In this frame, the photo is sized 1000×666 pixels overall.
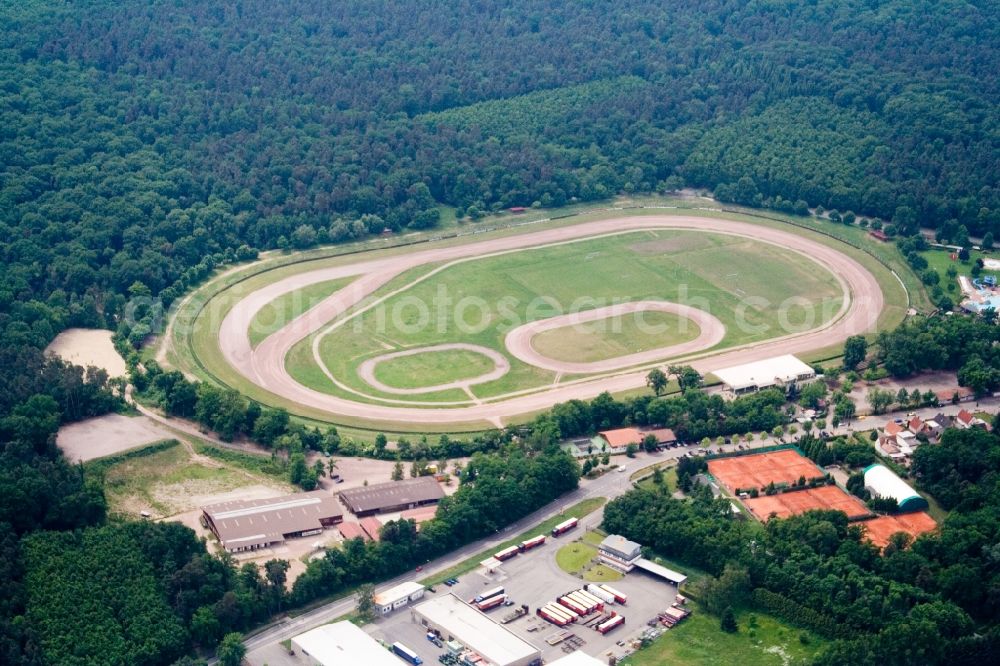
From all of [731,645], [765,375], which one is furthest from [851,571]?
[765,375]

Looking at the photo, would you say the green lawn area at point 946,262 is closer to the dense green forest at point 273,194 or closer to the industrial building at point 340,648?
the dense green forest at point 273,194

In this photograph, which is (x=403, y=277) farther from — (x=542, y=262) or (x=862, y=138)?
(x=862, y=138)

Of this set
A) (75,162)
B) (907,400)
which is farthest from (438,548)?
(75,162)

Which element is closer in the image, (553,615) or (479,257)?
(553,615)

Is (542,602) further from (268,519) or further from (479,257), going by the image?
(479,257)

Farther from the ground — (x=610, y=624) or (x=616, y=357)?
(x=616, y=357)

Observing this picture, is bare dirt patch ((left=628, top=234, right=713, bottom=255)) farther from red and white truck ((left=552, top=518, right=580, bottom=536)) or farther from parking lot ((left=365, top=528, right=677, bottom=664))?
parking lot ((left=365, top=528, right=677, bottom=664))
